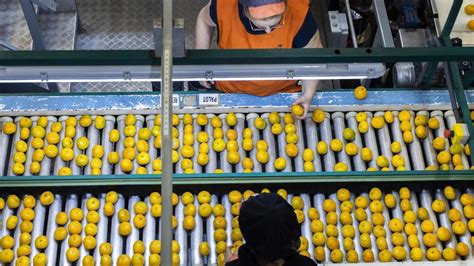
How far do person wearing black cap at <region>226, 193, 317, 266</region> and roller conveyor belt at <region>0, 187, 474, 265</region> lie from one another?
1583mm

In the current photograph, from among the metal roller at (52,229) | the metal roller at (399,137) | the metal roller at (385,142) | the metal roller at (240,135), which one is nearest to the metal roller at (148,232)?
the metal roller at (52,229)

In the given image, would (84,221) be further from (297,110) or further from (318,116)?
(318,116)

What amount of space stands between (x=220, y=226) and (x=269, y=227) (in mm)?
1853

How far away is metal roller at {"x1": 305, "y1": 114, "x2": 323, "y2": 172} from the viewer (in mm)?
5898

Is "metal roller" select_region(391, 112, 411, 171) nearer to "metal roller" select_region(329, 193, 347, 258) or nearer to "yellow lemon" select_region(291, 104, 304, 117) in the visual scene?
"metal roller" select_region(329, 193, 347, 258)

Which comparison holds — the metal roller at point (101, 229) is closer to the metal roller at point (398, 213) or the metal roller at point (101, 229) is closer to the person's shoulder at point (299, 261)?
the person's shoulder at point (299, 261)

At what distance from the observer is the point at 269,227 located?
3717 mm

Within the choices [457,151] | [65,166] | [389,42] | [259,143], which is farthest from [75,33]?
[457,151]

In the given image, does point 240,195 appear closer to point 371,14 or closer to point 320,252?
point 320,252

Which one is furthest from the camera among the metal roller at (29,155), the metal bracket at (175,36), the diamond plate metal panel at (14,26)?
the diamond plate metal panel at (14,26)

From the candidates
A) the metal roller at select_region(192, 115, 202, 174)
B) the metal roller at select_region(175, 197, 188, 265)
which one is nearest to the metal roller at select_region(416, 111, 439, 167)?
the metal roller at select_region(192, 115, 202, 174)

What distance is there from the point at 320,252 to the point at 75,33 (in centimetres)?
380

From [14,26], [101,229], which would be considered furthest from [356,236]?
[14,26]

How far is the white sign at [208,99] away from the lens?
6.10 m
